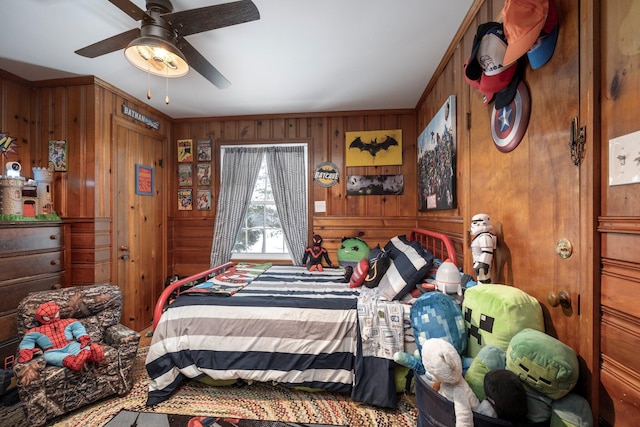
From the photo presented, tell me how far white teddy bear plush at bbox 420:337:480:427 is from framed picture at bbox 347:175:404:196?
247cm

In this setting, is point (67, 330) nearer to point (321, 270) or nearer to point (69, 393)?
point (69, 393)

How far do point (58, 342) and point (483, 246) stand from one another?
8.85ft

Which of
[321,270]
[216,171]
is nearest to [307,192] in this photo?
[321,270]

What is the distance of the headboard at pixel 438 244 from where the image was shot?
74.5 inches

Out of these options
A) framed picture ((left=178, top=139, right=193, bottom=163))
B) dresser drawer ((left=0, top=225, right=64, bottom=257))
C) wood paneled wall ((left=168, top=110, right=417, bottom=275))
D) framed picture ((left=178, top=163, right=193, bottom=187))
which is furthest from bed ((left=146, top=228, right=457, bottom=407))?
framed picture ((left=178, top=139, right=193, bottom=163))

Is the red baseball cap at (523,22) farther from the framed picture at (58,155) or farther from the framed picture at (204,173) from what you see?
the framed picture at (58,155)

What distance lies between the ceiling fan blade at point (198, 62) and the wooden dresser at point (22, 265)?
1880 mm

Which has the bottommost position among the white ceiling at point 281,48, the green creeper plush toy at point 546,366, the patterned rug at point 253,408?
the patterned rug at point 253,408

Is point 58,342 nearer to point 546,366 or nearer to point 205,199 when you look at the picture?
point 205,199

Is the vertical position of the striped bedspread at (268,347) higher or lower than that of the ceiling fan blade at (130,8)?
lower

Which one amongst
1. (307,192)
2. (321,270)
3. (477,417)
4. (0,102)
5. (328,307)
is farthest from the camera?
(307,192)

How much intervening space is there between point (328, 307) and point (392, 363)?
516mm

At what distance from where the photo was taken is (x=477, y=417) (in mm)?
816

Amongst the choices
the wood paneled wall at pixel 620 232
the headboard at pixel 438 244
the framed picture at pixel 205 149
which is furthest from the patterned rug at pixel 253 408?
the framed picture at pixel 205 149
